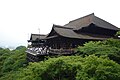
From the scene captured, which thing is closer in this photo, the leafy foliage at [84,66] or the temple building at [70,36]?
the leafy foliage at [84,66]

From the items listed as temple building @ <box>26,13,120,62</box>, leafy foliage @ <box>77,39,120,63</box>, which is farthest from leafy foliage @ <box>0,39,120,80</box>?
temple building @ <box>26,13,120,62</box>

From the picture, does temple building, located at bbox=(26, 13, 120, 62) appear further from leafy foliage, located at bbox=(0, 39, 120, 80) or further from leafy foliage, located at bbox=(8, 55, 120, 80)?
leafy foliage, located at bbox=(8, 55, 120, 80)

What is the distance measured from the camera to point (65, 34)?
99.5ft

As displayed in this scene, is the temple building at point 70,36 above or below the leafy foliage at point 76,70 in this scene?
above

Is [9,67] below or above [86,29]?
below

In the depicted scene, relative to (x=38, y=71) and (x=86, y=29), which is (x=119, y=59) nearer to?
(x=38, y=71)

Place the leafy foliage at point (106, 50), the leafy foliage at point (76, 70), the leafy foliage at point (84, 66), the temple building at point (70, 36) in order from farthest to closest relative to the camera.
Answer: the temple building at point (70, 36) → the leafy foliage at point (106, 50) → the leafy foliage at point (84, 66) → the leafy foliage at point (76, 70)

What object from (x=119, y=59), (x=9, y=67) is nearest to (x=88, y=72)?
(x=119, y=59)

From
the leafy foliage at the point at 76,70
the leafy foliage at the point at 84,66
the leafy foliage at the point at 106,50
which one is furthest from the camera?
the leafy foliage at the point at 106,50

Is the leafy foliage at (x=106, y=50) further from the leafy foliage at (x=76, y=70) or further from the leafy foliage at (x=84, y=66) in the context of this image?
the leafy foliage at (x=76, y=70)

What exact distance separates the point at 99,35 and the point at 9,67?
849 inches

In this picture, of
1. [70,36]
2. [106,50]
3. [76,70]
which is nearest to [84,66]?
[76,70]

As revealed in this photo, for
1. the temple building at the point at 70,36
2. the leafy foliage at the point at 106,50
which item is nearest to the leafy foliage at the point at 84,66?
the leafy foliage at the point at 106,50

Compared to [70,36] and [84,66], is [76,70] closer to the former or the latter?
[84,66]
